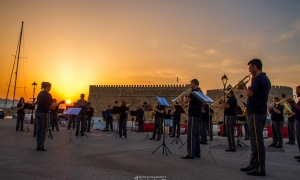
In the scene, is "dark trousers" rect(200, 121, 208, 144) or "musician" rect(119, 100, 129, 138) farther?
"musician" rect(119, 100, 129, 138)

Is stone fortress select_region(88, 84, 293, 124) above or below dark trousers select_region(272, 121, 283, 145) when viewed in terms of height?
above

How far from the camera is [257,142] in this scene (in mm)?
5117

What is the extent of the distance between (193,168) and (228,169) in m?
0.77

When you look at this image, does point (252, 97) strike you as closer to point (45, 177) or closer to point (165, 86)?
point (45, 177)

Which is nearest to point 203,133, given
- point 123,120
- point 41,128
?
point 123,120

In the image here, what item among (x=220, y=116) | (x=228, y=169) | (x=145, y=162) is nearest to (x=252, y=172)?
(x=228, y=169)

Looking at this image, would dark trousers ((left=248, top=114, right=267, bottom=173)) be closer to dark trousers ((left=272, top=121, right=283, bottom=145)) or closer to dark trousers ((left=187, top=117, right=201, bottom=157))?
dark trousers ((left=187, top=117, right=201, bottom=157))

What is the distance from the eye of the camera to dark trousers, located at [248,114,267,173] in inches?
197

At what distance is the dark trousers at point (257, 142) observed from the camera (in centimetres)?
500

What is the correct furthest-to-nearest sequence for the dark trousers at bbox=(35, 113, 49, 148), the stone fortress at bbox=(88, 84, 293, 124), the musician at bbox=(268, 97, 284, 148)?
the stone fortress at bbox=(88, 84, 293, 124)
the musician at bbox=(268, 97, 284, 148)
the dark trousers at bbox=(35, 113, 49, 148)

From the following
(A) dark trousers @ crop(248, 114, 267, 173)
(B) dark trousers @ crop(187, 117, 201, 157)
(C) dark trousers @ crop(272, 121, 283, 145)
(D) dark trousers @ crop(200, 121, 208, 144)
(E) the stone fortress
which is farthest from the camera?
(E) the stone fortress

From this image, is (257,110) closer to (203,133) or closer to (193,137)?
(193,137)

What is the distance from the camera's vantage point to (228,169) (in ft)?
17.9

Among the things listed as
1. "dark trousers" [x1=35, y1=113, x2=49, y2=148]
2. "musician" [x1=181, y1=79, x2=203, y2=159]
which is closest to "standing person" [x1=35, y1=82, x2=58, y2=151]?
"dark trousers" [x1=35, y1=113, x2=49, y2=148]
